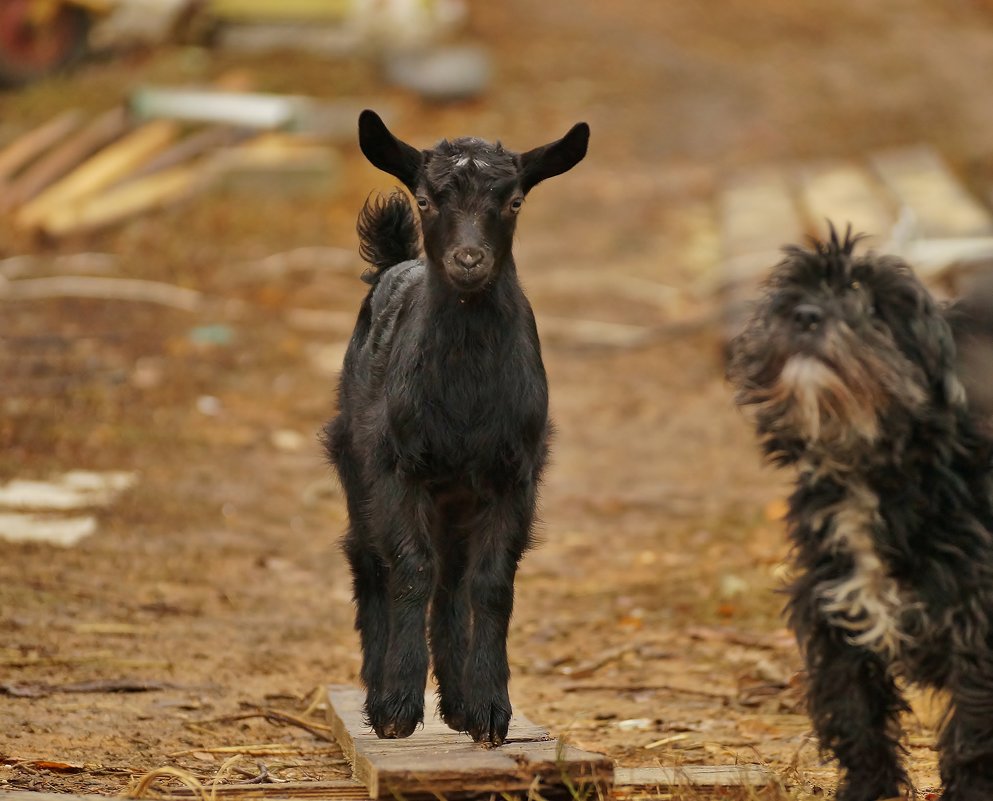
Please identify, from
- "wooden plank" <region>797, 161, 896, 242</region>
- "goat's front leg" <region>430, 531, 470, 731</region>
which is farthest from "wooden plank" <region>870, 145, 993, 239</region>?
"goat's front leg" <region>430, 531, 470, 731</region>

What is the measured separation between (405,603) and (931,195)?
10.2 m

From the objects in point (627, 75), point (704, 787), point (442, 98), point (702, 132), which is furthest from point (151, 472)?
point (627, 75)

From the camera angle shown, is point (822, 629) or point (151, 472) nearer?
point (822, 629)

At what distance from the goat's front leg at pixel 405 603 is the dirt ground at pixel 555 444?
0.57m

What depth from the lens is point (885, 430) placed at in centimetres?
438

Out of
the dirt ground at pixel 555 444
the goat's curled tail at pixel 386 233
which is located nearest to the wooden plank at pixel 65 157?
the dirt ground at pixel 555 444

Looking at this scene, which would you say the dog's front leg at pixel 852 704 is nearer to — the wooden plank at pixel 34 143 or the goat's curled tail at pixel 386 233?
the goat's curled tail at pixel 386 233

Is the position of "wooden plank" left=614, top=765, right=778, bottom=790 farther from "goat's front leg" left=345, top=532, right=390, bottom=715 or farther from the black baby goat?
"goat's front leg" left=345, top=532, right=390, bottom=715

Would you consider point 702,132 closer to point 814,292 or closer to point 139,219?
point 139,219

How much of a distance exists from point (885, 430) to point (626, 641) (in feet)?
10.9

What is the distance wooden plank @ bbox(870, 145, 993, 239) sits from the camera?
12.6m

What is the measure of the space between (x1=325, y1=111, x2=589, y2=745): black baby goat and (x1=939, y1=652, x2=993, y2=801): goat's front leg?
1282 mm

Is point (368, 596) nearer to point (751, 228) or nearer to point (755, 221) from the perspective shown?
point (751, 228)

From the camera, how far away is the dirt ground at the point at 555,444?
6.31 m
